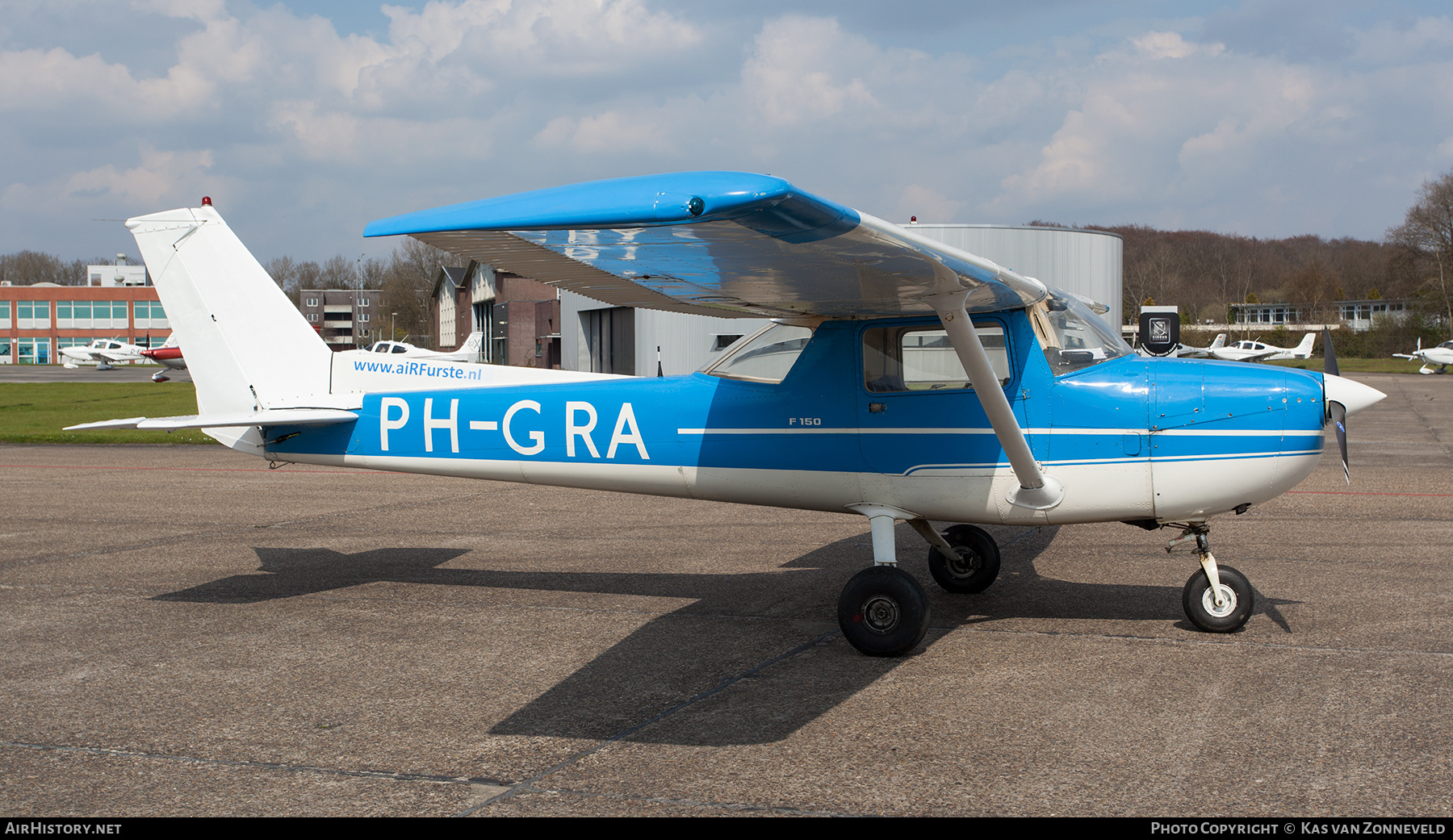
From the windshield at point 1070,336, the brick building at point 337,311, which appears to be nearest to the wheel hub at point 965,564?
the windshield at point 1070,336

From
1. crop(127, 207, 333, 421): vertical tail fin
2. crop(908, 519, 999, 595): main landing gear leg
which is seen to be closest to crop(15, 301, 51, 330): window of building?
crop(127, 207, 333, 421): vertical tail fin

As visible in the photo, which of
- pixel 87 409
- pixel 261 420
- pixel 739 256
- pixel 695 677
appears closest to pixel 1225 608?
pixel 695 677

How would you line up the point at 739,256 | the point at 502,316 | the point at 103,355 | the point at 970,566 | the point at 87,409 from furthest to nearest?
the point at 103,355 → the point at 502,316 → the point at 87,409 → the point at 970,566 → the point at 739,256

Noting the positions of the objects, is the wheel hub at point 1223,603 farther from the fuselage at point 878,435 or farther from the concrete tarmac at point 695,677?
the fuselage at point 878,435

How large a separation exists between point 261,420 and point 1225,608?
19.6ft

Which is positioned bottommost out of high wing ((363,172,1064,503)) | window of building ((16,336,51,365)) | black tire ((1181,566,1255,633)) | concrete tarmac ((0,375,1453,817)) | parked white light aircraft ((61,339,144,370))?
concrete tarmac ((0,375,1453,817))

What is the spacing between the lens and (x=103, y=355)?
244 feet

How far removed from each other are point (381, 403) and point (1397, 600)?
21.8ft

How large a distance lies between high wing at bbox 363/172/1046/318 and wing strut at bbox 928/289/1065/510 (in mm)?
110

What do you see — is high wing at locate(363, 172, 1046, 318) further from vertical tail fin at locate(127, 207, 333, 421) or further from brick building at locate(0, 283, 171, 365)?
brick building at locate(0, 283, 171, 365)

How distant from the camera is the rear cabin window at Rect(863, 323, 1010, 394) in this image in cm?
602

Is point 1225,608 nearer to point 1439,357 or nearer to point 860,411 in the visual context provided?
point 860,411

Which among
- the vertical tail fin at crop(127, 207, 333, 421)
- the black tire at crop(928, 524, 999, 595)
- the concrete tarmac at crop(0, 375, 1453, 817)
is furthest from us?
the vertical tail fin at crop(127, 207, 333, 421)

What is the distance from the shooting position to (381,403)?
7.04 metres
